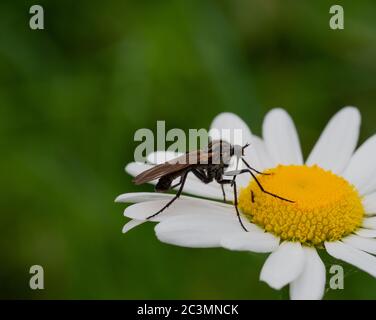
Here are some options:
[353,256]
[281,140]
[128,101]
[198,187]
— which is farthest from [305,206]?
[128,101]

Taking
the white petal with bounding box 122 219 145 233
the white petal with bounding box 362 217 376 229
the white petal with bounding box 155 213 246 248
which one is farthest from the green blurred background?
the white petal with bounding box 155 213 246 248

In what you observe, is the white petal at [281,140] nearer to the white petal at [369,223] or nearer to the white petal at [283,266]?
the white petal at [369,223]

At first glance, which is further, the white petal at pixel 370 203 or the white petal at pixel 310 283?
the white petal at pixel 370 203

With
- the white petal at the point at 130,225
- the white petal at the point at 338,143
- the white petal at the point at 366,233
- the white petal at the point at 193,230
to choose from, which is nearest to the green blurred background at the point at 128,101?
the white petal at the point at 338,143

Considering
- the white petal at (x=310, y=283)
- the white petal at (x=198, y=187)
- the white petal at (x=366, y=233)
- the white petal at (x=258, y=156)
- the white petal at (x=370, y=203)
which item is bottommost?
the white petal at (x=310, y=283)

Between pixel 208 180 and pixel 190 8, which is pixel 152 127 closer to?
pixel 190 8

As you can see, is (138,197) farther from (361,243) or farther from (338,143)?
(338,143)

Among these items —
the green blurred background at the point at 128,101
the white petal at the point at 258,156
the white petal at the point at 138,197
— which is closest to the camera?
the white petal at the point at 138,197

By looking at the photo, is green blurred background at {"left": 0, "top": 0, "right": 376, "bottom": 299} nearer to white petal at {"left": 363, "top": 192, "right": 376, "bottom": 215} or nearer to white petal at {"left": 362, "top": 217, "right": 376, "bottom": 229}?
white petal at {"left": 363, "top": 192, "right": 376, "bottom": 215}
